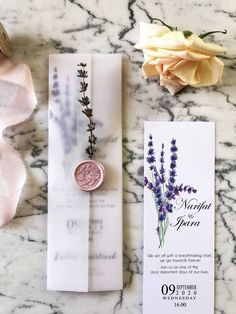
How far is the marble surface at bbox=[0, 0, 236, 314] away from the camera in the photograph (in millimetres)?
857

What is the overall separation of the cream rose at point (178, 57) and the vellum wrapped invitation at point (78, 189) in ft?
0.24

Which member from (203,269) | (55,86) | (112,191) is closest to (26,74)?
(55,86)

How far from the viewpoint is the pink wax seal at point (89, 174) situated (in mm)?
840

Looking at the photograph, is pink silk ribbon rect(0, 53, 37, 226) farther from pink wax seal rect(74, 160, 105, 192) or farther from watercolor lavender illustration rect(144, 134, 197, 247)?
watercolor lavender illustration rect(144, 134, 197, 247)

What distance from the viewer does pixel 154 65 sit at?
827 mm

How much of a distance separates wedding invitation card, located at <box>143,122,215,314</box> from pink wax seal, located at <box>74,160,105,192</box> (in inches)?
3.4

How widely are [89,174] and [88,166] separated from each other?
0.05 ft

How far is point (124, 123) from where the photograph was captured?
0.86 metres

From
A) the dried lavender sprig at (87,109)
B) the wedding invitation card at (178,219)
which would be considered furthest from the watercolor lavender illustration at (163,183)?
the dried lavender sprig at (87,109)

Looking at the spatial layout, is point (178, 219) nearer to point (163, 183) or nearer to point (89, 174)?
point (163, 183)

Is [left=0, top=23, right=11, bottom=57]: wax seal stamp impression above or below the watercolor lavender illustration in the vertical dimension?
above

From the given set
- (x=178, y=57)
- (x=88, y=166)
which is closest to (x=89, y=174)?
(x=88, y=166)

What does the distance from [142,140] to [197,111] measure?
118mm

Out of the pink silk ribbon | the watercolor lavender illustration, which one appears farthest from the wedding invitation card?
the pink silk ribbon
